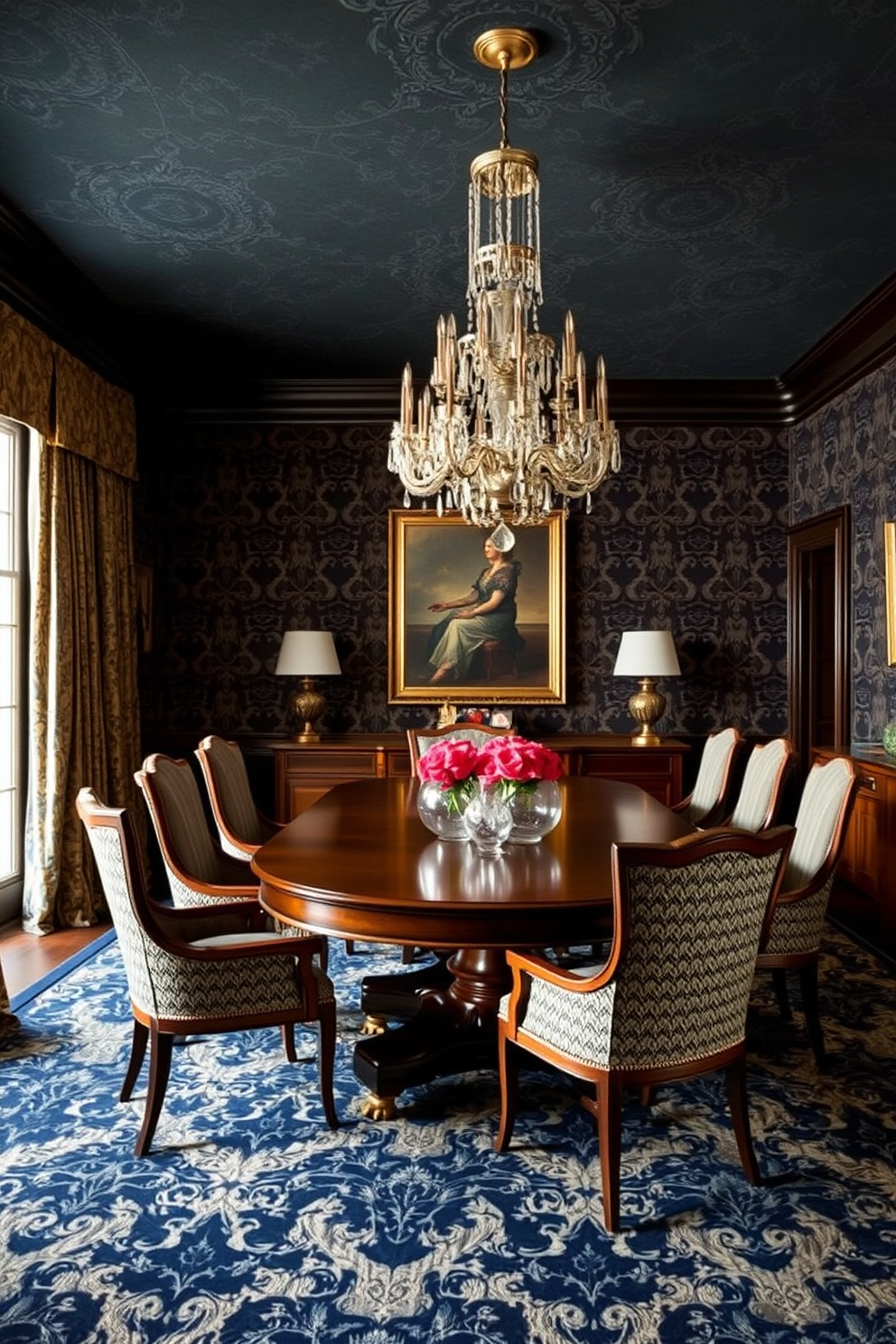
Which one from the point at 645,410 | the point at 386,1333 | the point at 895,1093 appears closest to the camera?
the point at 386,1333

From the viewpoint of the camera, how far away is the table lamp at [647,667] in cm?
582

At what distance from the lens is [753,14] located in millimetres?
2686

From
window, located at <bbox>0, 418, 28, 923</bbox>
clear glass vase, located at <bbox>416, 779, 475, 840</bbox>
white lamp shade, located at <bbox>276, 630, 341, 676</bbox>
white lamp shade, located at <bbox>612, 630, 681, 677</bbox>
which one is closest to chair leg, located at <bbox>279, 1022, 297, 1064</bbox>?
clear glass vase, located at <bbox>416, 779, 475, 840</bbox>

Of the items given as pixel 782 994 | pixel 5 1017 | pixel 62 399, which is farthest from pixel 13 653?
pixel 782 994

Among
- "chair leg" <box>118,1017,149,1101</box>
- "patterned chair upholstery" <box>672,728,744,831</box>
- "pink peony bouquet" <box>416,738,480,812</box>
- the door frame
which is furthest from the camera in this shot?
the door frame

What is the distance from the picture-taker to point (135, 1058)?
2803 mm

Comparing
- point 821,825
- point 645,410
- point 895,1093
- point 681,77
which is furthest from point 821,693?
point 681,77

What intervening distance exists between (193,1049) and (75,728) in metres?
2.16

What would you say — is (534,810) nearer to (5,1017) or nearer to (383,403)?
(5,1017)

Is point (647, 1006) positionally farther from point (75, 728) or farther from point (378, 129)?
point (75, 728)

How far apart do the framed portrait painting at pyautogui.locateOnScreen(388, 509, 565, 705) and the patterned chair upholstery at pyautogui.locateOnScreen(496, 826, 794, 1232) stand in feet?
12.9

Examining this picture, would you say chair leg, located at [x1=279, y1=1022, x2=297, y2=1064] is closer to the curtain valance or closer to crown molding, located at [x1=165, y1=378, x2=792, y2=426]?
the curtain valance

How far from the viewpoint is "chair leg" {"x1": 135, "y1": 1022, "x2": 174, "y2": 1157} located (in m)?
2.55

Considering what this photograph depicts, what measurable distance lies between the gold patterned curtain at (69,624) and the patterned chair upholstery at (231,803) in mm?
1169
